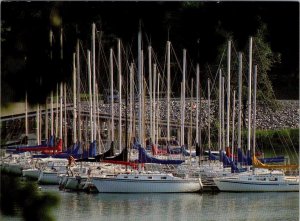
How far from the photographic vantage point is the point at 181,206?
1922cm

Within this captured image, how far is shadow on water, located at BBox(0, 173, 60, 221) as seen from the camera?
368 centimetres

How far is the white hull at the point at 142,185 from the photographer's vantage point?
20.4 m

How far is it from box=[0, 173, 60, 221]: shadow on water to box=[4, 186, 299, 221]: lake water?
1270cm

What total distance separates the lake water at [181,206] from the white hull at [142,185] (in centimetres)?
13

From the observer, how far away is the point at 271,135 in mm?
32875

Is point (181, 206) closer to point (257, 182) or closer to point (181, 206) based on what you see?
point (181, 206)

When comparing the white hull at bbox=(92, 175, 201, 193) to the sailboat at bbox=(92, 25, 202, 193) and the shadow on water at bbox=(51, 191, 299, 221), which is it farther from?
the shadow on water at bbox=(51, 191, 299, 221)

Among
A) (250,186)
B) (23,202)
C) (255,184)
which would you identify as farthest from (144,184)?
(23,202)

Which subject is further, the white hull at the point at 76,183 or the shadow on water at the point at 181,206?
the white hull at the point at 76,183

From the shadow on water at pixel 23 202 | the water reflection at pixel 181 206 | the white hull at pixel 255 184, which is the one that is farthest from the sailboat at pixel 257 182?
the shadow on water at pixel 23 202

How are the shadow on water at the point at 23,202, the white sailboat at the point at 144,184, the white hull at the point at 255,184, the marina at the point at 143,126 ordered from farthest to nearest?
the white hull at the point at 255,184
the white sailboat at the point at 144,184
the marina at the point at 143,126
the shadow on water at the point at 23,202

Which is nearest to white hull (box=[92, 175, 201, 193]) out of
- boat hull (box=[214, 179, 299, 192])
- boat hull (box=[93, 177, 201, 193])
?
boat hull (box=[93, 177, 201, 193])

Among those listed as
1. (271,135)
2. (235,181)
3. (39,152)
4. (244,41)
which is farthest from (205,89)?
(244,41)

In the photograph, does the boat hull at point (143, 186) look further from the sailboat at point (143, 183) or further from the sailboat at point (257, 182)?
the sailboat at point (257, 182)
